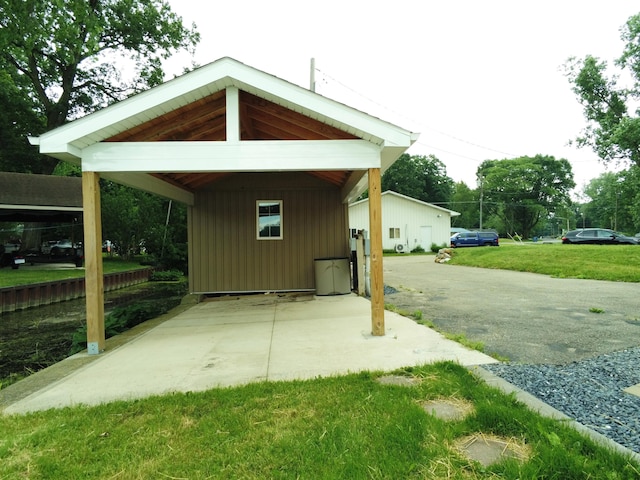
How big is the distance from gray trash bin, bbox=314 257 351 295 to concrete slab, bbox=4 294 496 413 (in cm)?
194

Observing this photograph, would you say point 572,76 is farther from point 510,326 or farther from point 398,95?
point 510,326

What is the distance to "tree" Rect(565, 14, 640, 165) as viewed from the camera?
1848cm

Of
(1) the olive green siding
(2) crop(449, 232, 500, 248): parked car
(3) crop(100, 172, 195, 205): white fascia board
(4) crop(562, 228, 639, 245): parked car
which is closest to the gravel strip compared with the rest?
(3) crop(100, 172, 195, 205): white fascia board

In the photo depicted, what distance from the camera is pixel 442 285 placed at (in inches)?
368

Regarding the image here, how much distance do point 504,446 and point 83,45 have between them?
694 inches

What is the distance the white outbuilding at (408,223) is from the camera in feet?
87.9

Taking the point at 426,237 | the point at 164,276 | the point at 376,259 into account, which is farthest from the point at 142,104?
the point at 426,237

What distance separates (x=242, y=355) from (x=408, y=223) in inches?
982

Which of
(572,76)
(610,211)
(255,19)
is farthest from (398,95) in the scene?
(610,211)

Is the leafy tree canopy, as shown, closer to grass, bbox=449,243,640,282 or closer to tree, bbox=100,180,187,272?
tree, bbox=100,180,187,272

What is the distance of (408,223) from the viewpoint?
2736 cm

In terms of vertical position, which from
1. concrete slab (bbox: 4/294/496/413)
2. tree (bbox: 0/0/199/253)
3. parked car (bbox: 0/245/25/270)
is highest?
tree (bbox: 0/0/199/253)

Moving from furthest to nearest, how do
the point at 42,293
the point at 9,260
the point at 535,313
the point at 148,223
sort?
the point at 148,223, the point at 9,260, the point at 42,293, the point at 535,313

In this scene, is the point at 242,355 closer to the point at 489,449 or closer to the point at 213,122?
the point at 489,449
